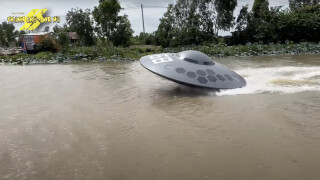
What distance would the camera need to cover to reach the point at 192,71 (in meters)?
7.73

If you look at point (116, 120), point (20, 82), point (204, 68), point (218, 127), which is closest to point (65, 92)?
point (20, 82)

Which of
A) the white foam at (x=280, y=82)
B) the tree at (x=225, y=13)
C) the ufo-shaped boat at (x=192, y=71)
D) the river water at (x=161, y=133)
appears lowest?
the white foam at (x=280, y=82)

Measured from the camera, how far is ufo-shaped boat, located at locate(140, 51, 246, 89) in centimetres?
754

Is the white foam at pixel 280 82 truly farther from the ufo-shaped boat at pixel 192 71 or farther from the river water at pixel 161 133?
the ufo-shaped boat at pixel 192 71

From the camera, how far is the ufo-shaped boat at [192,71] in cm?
754

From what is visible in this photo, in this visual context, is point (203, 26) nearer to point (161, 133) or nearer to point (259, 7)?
point (259, 7)

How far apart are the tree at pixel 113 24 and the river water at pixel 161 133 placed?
1684 centimetres

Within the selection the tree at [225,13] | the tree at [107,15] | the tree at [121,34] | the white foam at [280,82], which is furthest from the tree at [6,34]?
the white foam at [280,82]

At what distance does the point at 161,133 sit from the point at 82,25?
891 inches

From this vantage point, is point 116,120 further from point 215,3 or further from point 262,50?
point 215,3

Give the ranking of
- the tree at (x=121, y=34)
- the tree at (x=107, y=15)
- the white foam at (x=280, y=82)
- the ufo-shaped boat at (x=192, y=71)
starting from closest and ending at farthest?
the ufo-shaped boat at (x=192, y=71)
the white foam at (x=280, y=82)
the tree at (x=107, y=15)
the tree at (x=121, y=34)

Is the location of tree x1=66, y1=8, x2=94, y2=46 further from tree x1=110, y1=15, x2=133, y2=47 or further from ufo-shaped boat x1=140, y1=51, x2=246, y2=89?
ufo-shaped boat x1=140, y1=51, x2=246, y2=89

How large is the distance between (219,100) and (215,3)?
765 inches

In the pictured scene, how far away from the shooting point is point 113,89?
29.3 feet
